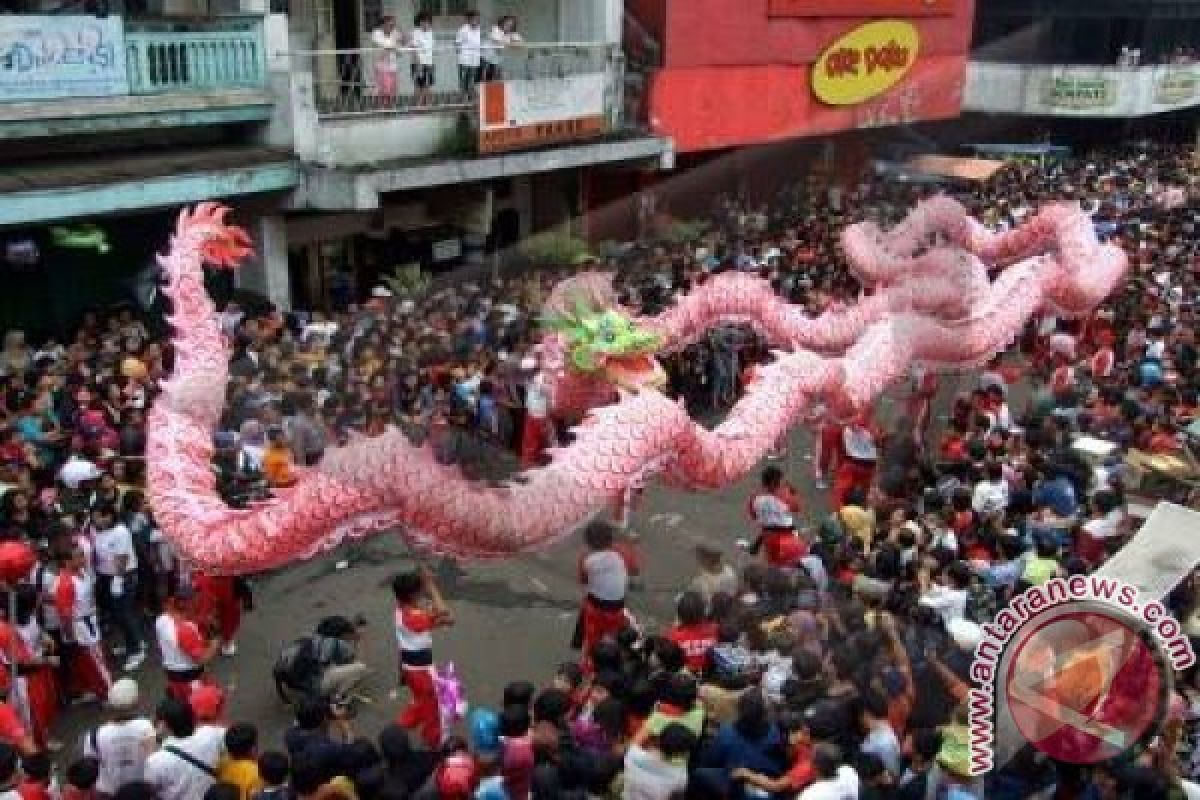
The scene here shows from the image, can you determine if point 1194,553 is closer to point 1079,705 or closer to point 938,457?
point 1079,705

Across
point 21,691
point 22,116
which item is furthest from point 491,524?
point 22,116

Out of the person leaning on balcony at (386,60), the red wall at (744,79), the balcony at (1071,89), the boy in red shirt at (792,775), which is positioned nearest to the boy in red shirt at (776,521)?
the boy in red shirt at (792,775)

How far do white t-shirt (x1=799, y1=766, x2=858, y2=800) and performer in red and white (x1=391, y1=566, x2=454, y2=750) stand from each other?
218 cm

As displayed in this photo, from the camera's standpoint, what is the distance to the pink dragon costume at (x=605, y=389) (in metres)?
6.11

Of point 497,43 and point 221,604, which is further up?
→ point 497,43

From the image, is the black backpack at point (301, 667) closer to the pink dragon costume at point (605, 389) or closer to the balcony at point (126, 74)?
the pink dragon costume at point (605, 389)

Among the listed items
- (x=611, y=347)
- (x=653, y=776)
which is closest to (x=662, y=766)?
(x=653, y=776)

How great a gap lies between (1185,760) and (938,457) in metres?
4.29

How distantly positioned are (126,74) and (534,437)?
477 centimetres

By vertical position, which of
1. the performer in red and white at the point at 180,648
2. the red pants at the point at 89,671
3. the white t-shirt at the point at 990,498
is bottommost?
the red pants at the point at 89,671

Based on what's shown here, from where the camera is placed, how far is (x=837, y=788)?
4609mm

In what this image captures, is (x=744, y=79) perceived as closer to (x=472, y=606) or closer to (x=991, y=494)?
(x=991, y=494)

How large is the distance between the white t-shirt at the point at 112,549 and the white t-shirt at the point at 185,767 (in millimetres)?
2142

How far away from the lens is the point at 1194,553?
573 centimetres
